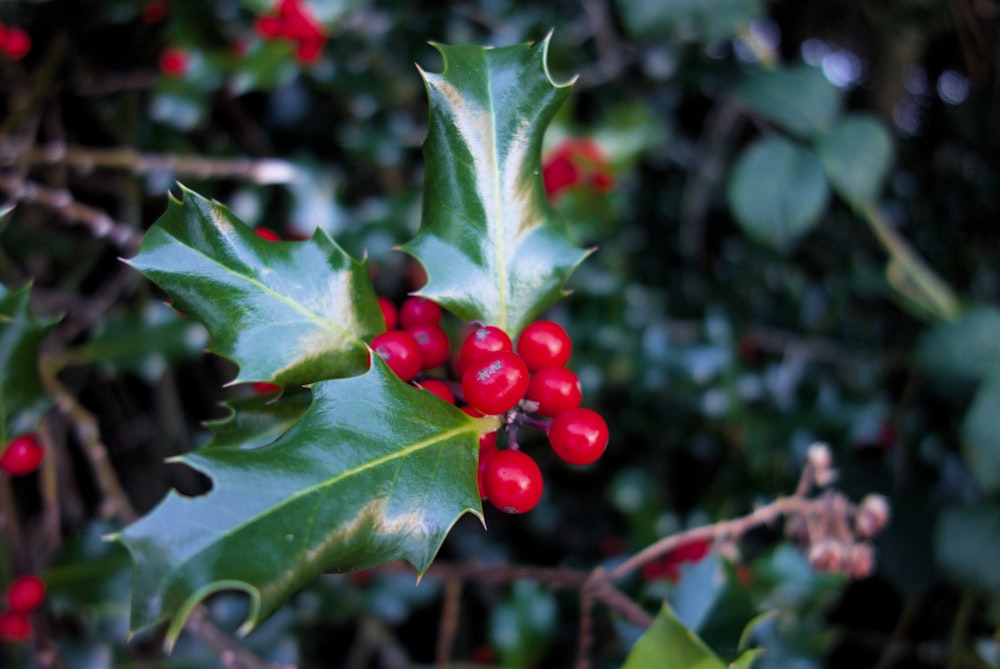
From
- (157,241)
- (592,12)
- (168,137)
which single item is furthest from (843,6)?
(157,241)

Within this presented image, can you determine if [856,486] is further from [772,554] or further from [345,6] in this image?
[345,6]

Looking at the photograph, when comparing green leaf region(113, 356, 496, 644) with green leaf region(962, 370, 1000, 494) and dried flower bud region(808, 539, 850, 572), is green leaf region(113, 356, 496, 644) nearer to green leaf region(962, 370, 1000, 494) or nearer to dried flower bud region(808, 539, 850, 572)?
dried flower bud region(808, 539, 850, 572)

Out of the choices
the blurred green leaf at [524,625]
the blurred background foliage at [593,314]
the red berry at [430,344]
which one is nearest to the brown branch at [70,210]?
the blurred background foliage at [593,314]

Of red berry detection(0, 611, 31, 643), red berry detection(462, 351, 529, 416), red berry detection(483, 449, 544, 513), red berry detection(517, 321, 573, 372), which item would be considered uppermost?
red berry detection(462, 351, 529, 416)

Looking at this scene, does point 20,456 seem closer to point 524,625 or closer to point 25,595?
point 25,595

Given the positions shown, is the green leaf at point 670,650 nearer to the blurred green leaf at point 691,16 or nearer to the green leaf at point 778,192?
the green leaf at point 778,192

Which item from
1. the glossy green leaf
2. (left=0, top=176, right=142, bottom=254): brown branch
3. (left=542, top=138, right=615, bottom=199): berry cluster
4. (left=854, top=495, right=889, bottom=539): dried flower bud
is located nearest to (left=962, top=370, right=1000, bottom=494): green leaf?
(left=854, top=495, right=889, bottom=539): dried flower bud

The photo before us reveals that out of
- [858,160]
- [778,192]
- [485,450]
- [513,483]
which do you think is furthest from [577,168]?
[513,483]
